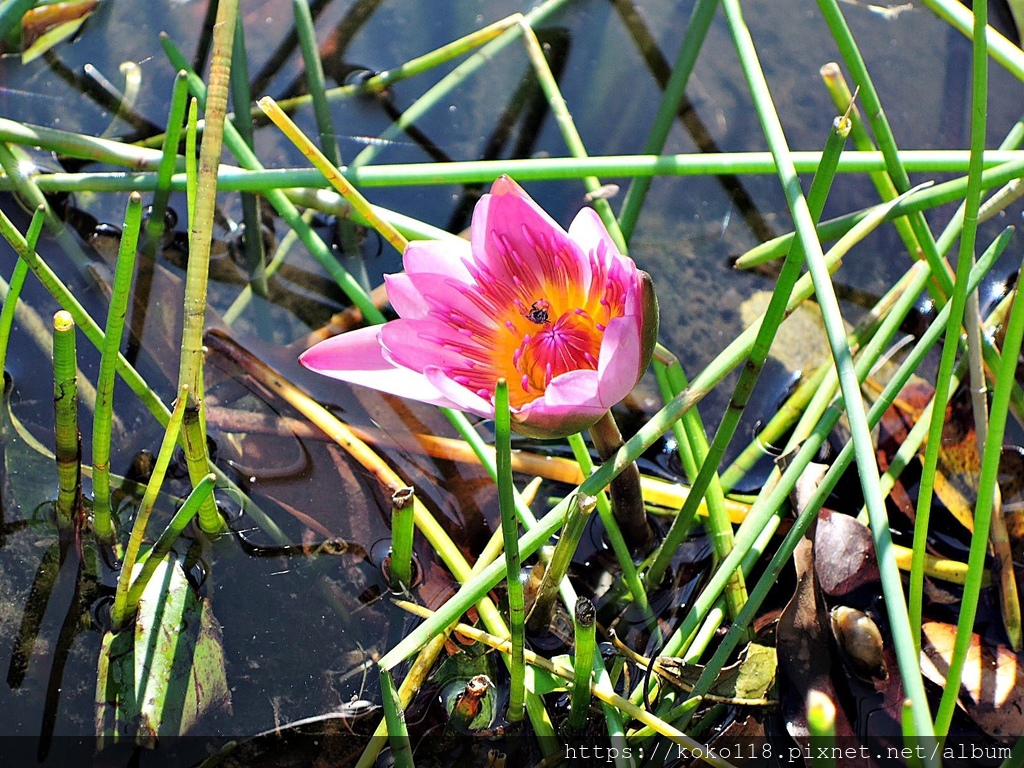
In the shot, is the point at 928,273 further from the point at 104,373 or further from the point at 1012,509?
the point at 104,373

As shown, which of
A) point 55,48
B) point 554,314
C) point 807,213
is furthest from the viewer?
point 55,48

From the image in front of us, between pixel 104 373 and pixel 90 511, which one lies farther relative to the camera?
pixel 90 511

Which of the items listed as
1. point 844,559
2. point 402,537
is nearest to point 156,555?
point 402,537

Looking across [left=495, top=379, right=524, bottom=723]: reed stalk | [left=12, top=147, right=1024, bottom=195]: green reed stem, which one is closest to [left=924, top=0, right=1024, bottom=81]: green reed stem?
[left=12, top=147, right=1024, bottom=195]: green reed stem

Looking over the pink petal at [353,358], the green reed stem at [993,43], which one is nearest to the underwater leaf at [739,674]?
the pink petal at [353,358]

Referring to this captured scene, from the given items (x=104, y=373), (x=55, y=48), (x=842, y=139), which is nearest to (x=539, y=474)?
(x=104, y=373)

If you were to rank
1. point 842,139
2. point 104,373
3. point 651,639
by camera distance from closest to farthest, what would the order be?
1. point 842,139
2. point 104,373
3. point 651,639
